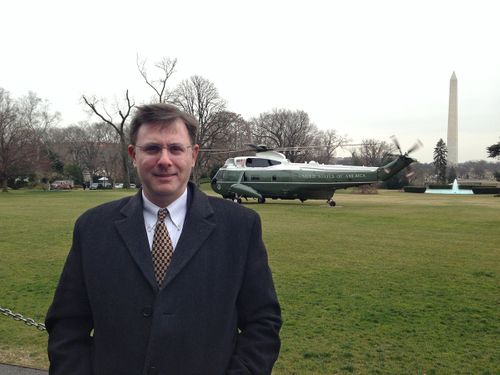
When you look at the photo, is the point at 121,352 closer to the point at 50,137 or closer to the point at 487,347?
the point at 487,347

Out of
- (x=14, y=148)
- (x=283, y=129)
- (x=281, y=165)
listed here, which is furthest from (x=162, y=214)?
(x=283, y=129)

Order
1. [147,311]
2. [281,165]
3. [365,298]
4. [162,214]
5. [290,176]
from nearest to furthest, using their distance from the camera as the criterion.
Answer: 1. [147,311]
2. [162,214]
3. [365,298]
4. [290,176]
5. [281,165]

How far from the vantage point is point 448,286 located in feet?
25.6

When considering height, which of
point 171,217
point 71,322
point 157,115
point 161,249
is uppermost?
point 157,115

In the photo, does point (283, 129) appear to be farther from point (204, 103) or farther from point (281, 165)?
point (281, 165)

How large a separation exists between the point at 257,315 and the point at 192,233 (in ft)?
1.66

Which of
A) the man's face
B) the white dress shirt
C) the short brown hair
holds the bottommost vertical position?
the white dress shirt

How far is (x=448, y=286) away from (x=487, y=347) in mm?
2743

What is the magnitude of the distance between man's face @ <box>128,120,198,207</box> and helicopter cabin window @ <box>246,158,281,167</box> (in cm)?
2623

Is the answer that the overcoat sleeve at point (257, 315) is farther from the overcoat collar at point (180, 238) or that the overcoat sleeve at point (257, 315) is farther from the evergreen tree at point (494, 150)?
the evergreen tree at point (494, 150)

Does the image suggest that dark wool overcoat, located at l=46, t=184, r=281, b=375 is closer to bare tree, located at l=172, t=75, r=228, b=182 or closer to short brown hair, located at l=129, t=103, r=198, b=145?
short brown hair, located at l=129, t=103, r=198, b=145

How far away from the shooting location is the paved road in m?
4.22

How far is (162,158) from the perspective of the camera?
221cm

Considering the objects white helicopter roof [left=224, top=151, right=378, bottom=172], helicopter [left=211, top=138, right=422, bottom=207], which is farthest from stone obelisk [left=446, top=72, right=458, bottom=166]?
white helicopter roof [left=224, top=151, right=378, bottom=172]
